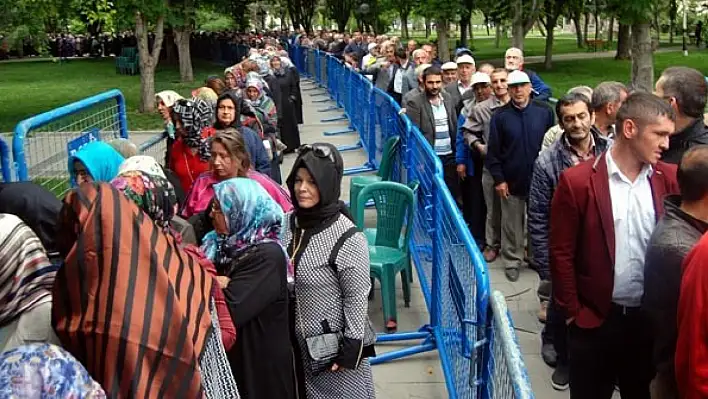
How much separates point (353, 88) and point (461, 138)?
25.6 feet

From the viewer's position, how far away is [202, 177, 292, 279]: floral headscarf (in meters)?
3.26

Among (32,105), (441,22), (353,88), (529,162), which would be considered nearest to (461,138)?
(529,162)

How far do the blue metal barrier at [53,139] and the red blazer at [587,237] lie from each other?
314cm

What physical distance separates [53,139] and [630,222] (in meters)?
4.32

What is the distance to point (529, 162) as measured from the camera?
673cm

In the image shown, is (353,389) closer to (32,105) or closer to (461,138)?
(461,138)

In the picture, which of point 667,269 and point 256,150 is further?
point 256,150

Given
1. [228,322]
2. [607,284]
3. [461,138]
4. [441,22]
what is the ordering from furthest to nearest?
[441,22], [461,138], [607,284], [228,322]

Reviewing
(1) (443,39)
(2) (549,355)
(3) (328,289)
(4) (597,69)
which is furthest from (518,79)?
(4) (597,69)

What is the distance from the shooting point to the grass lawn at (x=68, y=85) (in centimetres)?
2025

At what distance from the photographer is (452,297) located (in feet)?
14.6

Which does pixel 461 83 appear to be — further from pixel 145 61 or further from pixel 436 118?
pixel 145 61

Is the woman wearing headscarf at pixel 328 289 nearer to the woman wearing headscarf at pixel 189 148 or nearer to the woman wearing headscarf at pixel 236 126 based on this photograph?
the woman wearing headscarf at pixel 189 148

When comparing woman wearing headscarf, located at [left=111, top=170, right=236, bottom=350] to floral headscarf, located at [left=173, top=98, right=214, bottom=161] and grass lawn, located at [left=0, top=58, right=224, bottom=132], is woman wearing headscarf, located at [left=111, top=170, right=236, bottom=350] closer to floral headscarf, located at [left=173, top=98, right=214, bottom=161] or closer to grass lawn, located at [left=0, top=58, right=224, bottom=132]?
floral headscarf, located at [left=173, top=98, right=214, bottom=161]
